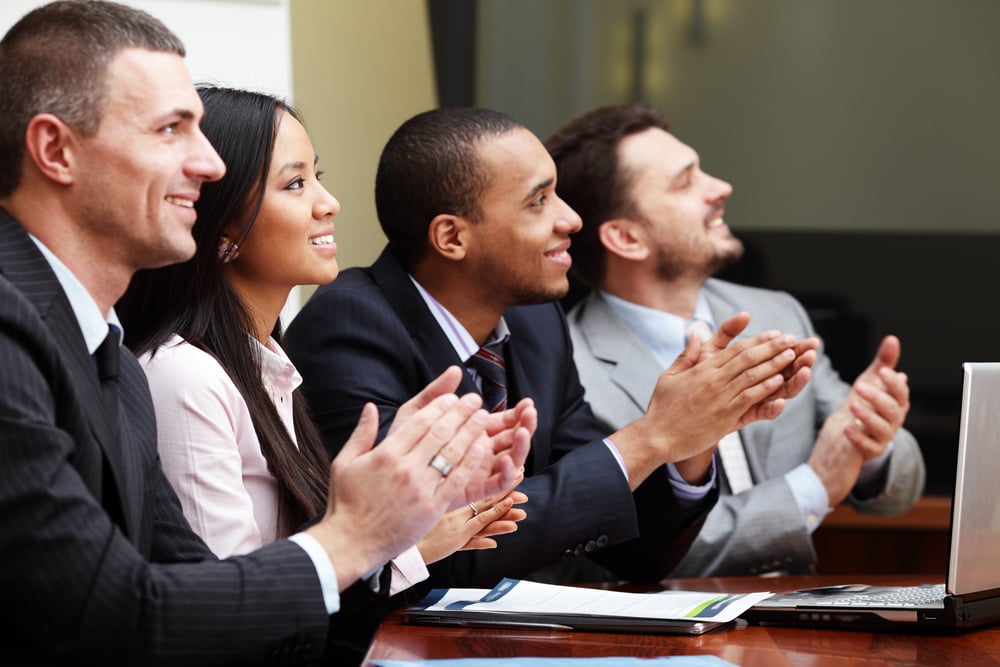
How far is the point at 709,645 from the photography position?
1264mm

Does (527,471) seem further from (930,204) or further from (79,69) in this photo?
(930,204)

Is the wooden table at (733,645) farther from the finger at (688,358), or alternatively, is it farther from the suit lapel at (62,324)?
the finger at (688,358)

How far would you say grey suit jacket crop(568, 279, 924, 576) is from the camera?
6.98 feet

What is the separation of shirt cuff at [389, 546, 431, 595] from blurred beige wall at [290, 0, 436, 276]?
4.24 ft

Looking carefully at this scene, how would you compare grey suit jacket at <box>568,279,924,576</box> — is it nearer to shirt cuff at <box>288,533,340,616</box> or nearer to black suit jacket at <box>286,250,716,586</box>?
black suit jacket at <box>286,250,716,586</box>

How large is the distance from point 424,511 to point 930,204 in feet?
8.57

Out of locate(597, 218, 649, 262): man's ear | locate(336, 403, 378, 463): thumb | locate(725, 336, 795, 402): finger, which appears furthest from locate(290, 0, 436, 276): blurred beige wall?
locate(336, 403, 378, 463): thumb

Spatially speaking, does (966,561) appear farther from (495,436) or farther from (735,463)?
(735,463)

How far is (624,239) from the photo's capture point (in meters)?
2.59

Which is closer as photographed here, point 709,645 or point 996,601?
point 709,645

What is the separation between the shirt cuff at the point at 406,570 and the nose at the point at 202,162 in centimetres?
50

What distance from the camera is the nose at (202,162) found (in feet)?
4.19

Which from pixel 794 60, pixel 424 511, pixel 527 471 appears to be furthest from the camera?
pixel 794 60

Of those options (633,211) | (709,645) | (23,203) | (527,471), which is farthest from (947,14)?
(23,203)
